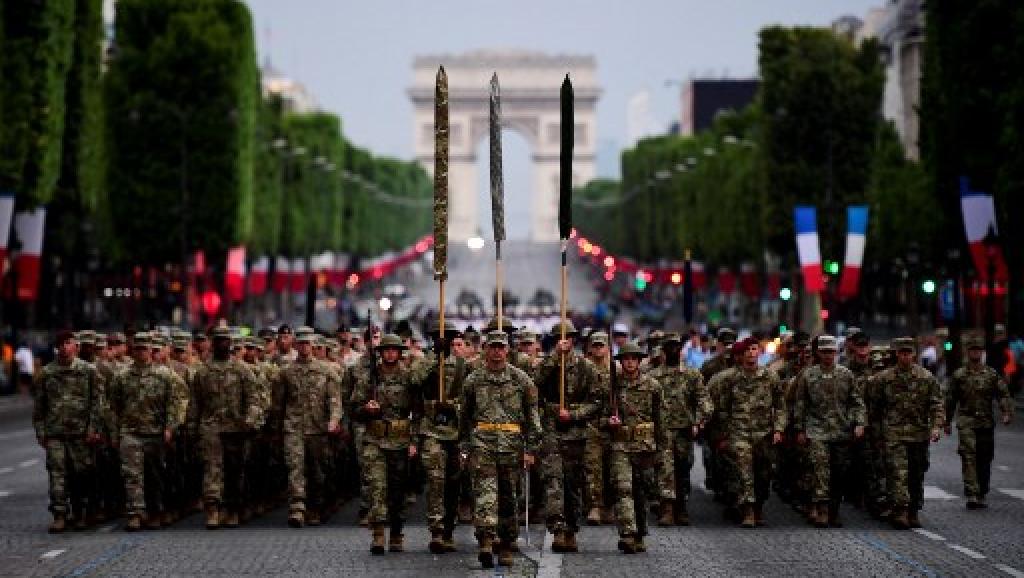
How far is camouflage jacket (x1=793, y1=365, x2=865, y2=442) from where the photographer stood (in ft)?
92.4

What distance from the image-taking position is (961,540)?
25.7m

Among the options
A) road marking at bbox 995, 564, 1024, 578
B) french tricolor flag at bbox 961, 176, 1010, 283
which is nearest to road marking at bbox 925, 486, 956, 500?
road marking at bbox 995, 564, 1024, 578

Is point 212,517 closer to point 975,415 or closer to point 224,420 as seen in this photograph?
point 224,420

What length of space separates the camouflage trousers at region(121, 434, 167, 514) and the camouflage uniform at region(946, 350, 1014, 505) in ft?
27.1

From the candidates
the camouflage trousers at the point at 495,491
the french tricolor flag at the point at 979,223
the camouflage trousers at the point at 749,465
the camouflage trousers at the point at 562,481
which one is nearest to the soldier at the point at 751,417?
the camouflage trousers at the point at 749,465

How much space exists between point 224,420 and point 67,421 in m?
1.58

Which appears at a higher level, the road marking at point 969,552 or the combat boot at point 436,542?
the combat boot at point 436,542

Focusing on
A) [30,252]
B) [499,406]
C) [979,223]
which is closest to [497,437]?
[499,406]

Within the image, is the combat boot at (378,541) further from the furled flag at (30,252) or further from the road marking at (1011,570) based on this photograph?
the furled flag at (30,252)

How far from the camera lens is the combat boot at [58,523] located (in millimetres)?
26891

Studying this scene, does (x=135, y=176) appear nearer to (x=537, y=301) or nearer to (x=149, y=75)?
(x=149, y=75)

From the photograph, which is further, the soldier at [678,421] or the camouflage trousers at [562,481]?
the soldier at [678,421]

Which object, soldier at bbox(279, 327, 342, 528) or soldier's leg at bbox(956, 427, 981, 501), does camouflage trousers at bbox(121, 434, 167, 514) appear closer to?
soldier at bbox(279, 327, 342, 528)

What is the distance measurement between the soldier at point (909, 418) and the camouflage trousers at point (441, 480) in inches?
214
